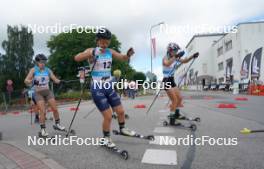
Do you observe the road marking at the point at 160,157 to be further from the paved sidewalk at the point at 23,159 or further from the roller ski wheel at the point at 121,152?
the paved sidewalk at the point at 23,159

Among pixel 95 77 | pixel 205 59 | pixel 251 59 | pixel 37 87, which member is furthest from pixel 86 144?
pixel 205 59

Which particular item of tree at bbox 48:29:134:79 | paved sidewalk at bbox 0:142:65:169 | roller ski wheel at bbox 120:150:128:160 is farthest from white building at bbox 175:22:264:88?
paved sidewalk at bbox 0:142:65:169

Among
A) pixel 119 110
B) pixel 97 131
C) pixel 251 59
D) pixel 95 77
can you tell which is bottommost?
pixel 97 131

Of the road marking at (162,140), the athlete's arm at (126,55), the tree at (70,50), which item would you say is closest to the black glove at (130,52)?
the athlete's arm at (126,55)

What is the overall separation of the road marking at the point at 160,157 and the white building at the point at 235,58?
4046cm

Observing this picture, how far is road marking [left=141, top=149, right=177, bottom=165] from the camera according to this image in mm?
5023

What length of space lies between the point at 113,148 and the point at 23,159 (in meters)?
1.45

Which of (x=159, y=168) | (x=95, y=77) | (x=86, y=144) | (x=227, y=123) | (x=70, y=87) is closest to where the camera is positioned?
(x=159, y=168)

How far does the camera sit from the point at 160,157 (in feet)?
17.4

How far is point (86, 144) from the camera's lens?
655 cm

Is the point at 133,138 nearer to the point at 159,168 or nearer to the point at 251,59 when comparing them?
the point at 159,168

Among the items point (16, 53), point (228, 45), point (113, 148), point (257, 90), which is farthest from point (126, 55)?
point (16, 53)

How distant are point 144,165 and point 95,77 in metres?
2.01

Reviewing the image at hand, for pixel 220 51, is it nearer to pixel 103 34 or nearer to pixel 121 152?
pixel 103 34
